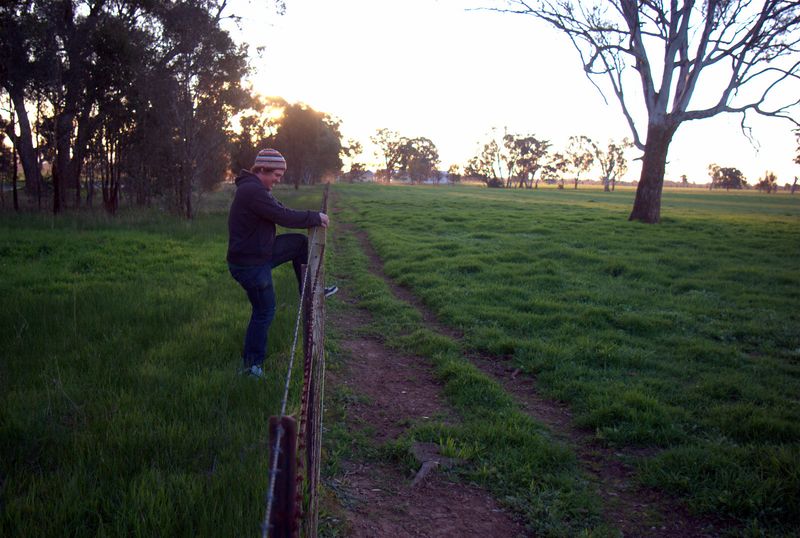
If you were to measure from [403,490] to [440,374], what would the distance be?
2.13 meters

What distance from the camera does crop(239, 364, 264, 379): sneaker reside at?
4.87 m

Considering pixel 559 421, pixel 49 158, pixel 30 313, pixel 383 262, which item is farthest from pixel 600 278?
pixel 49 158

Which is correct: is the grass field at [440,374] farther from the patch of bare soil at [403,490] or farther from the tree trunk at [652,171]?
the tree trunk at [652,171]

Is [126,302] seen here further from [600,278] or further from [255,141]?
[255,141]

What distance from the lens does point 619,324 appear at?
7.60 meters

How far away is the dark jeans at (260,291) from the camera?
16.2ft

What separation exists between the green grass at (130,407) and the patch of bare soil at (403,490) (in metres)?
0.64

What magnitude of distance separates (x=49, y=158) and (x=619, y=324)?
22541mm

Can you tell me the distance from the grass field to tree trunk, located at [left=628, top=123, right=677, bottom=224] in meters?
10.2

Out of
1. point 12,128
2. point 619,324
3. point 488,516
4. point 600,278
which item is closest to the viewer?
point 488,516

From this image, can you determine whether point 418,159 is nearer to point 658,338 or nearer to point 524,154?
point 524,154

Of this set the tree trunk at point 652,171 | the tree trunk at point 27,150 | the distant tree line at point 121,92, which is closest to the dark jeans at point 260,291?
the distant tree line at point 121,92

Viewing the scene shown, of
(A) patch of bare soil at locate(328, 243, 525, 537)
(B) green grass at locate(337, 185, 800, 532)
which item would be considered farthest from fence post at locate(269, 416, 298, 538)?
(B) green grass at locate(337, 185, 800, 532)

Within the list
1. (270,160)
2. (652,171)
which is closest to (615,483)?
(270,160)
